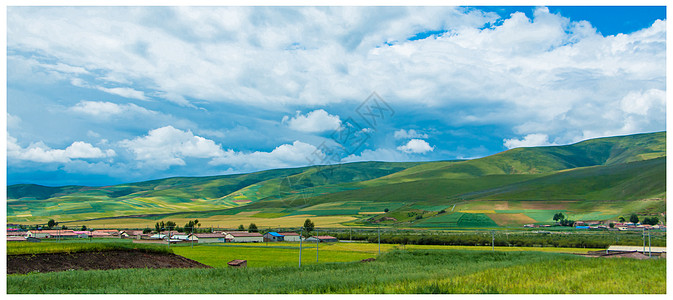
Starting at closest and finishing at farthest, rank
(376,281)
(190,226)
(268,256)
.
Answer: (376,281), (268,256), (190,226)

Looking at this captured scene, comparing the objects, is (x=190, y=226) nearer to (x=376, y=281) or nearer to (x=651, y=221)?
(x=651, y=221)

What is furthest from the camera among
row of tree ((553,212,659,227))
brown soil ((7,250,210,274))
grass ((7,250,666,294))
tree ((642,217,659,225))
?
row of tree ((553,212,659,227))

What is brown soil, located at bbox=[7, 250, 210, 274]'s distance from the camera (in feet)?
72.8

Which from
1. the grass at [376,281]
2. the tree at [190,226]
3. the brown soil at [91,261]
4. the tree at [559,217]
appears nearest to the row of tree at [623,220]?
the tree at [559,217]

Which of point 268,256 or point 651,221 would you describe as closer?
point 268,256

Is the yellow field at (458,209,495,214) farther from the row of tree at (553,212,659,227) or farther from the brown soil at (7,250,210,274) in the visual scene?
the brown soil at (7,250,210,274)

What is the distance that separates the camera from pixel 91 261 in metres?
25.0

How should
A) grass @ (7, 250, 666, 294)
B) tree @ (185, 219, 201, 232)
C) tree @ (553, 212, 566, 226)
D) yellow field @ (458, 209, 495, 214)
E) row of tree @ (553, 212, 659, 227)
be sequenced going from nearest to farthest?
grass @ (7, 250, 666, 294), tree @ (185, 219, 201, 232), row of tree @ (553, 212, 659, 227), tree @ (553, 212, 566, 226), yellow field @ (458, 209, 495, 214)

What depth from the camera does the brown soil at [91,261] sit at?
22.2 meters

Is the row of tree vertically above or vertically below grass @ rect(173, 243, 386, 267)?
below

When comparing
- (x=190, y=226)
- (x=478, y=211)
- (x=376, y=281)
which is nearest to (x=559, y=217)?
(x=478, y=211)

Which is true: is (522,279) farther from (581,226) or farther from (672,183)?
(581,226)

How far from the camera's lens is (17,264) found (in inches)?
857

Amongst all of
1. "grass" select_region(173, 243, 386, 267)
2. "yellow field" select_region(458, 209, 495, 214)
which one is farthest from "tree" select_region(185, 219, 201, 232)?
"yellow field" select_region(458, 209, 495, 214)
